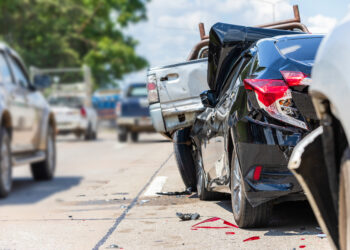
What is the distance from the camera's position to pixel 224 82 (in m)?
7.24

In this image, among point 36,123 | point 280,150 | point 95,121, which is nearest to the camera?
point 280,150

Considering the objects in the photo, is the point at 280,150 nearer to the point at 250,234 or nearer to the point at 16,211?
the point at 250,234

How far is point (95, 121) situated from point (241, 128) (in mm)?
24071

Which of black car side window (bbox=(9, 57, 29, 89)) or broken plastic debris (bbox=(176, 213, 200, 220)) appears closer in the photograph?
broken plastic debris (bbox=(176, 213, 200, 220))

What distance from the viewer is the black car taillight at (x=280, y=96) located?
555 centimetres

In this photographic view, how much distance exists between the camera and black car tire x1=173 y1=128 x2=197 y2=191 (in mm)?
8891

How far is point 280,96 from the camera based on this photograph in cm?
561

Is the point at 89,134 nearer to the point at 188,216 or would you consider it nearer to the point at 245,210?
the point at 188,216

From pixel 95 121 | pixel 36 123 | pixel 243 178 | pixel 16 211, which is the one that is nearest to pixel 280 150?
pixel 243 178

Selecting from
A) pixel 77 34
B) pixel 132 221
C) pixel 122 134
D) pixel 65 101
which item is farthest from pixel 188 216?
pixel 77 34

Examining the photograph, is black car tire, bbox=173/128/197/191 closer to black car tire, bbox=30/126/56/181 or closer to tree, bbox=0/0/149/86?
black car tire, bbox=30/126/56/181

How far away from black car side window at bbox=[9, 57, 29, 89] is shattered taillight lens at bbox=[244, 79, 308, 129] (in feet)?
20.9

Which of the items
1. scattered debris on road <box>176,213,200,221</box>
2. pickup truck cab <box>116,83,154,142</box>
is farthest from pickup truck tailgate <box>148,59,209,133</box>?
pickup truck cab <box>116,83,154,142</box>

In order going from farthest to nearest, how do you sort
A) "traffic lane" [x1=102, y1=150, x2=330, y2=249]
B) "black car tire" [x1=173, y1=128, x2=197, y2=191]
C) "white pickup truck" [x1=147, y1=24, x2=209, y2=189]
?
"white pickup truck" [x1=147, y1=24, x2=209, y2=189] < "black car tire" [x1=173, y1=128, x2=197, y2=191] < "traffic lane" [x1=102, y1=150, x2=330, y2=249]
